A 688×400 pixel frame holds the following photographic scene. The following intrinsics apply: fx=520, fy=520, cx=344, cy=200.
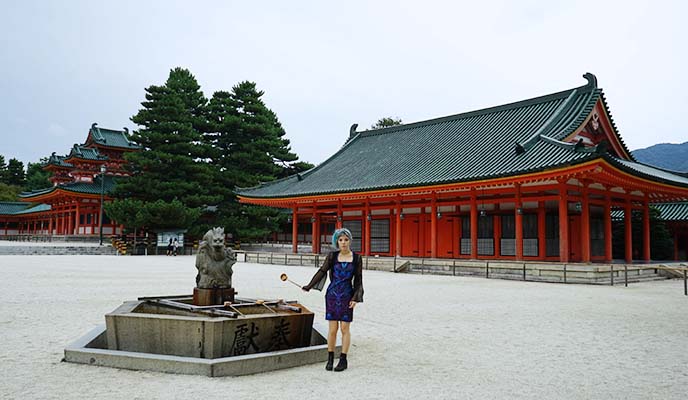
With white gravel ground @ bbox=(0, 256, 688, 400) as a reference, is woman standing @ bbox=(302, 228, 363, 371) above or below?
above

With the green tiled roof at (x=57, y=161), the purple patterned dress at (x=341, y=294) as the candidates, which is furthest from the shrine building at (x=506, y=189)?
the green tiled roof at (x=57, y=161)

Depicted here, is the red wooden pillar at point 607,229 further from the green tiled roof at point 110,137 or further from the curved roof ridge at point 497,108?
the green tiled roof at point 110,137

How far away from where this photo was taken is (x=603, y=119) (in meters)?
21.8

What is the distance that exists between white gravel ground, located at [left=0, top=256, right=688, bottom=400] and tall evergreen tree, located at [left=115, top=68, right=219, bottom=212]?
22.4 m

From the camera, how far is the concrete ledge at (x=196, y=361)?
5.30 m

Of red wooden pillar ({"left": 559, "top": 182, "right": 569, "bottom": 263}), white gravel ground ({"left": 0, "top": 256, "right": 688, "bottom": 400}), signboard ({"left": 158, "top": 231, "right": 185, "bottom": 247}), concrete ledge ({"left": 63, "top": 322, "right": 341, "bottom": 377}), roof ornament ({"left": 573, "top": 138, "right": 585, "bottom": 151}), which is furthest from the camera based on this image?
signboard ({"left": 158, "top": 231, "right": 185, "bottom": 247})

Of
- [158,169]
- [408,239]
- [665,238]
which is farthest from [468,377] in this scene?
[158,169]

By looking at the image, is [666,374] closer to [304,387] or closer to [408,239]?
[304,387]

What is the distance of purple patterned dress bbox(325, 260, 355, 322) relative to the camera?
5617mm

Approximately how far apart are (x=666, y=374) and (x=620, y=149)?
19.6 m

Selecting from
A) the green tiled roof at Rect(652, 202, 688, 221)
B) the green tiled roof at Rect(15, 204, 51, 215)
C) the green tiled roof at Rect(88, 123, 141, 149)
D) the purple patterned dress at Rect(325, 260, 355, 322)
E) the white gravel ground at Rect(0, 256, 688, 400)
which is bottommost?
the white gravel ground at Rect(0, 256, 688, 400)

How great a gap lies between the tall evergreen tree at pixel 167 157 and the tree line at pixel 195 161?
64 millimetres

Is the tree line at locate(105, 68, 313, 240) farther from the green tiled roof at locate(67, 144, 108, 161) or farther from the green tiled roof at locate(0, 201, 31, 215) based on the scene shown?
the green tiled roof at locate(0, 201, 31, 215)

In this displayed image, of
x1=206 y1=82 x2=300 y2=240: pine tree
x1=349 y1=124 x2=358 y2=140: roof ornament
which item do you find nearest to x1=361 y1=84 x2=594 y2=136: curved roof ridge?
x1=349 y1=124 x2=358 y2=140: roof ornament
